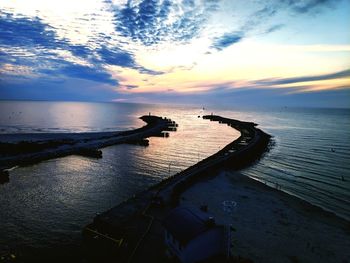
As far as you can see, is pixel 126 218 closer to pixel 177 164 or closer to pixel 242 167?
pixel 177 164

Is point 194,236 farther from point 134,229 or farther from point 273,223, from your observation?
point 273,223

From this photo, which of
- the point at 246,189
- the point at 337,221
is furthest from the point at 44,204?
the point at 337,221

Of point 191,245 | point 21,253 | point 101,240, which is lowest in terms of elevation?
point 21,253

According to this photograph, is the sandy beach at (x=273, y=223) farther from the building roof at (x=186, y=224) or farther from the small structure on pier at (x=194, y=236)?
the building roof at (x=186, y=224)

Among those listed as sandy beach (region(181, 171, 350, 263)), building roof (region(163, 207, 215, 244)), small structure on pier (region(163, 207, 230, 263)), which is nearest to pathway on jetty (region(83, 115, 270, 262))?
small structure on pier (region(163, 207, 230, 263))

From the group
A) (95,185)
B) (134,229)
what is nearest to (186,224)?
(134,229)

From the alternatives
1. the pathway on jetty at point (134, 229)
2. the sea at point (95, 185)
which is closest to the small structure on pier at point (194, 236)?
the pathway on jetty at point (134, 229)

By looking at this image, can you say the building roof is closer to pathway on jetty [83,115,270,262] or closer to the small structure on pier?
the small structure on pier

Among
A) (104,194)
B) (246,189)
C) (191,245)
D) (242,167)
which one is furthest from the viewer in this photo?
(242,167)
